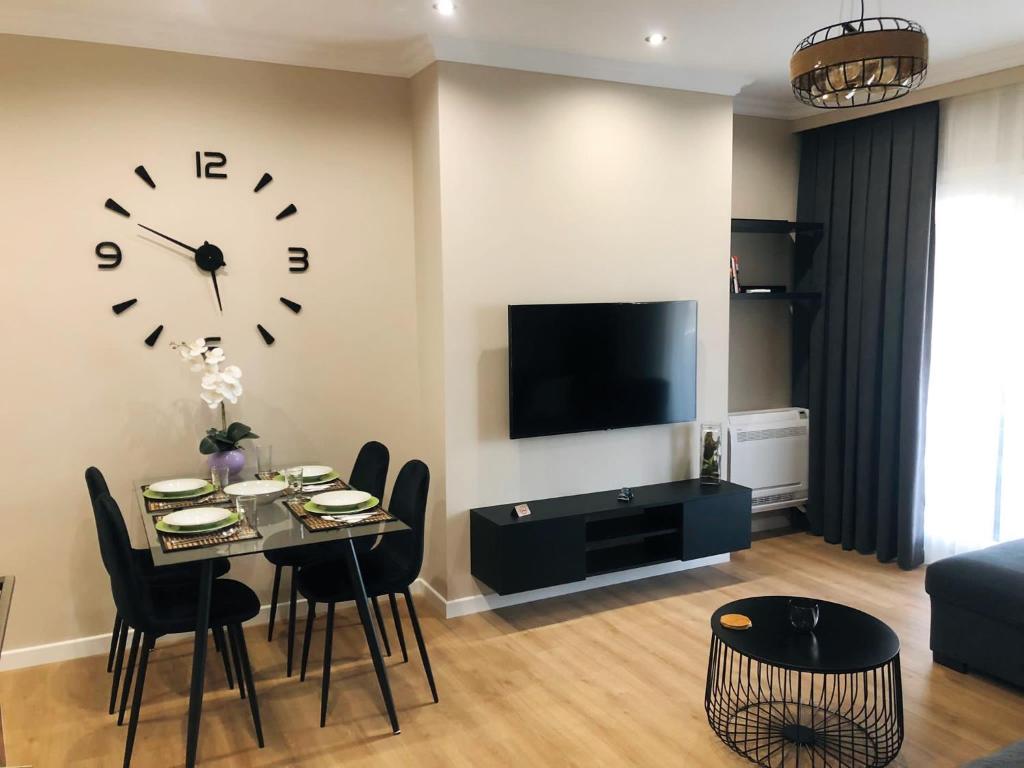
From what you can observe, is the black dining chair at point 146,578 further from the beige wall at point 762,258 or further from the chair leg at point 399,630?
the beige wall at point 762,258

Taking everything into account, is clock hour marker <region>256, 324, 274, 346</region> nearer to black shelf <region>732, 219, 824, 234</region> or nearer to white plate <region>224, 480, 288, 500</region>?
white plate <region>224, 480, 288, 500</region>

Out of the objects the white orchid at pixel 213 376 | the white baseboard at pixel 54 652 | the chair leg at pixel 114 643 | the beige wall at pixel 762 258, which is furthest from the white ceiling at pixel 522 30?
the white baseboard at pixel 54 652

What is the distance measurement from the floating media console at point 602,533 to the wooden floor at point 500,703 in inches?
9.4

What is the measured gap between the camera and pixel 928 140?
14.7 ft

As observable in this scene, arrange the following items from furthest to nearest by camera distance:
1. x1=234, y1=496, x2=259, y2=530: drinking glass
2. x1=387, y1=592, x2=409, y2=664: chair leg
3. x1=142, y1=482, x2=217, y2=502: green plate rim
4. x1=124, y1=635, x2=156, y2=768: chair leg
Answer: x1=387, y1=592, x2=409, y2=664: chair leg
x1=142, y1=482, x2=217, y2=502: green plate rim
x1=234, y1=496, x2=259, y2=530: drinking glass
x1=124, y1=635, x2=156, y2=768: chair leg

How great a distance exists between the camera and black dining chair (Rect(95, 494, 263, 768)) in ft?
8.75

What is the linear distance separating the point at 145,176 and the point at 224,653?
2.07 meters

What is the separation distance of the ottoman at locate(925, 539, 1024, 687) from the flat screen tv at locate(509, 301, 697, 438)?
154 centimetres

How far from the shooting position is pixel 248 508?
3.12 meters

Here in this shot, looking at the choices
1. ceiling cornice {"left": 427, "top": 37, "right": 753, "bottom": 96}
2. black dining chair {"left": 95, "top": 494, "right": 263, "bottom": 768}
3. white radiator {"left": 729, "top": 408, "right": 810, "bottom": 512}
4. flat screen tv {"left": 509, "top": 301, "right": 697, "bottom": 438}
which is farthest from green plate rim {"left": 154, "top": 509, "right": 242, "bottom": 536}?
white radiator {"left": 729, "top": 408, "right": 810, "bottom": 512}

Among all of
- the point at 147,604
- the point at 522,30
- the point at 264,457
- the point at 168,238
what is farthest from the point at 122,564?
the point at 522,30

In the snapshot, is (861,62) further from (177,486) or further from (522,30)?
(177,486)

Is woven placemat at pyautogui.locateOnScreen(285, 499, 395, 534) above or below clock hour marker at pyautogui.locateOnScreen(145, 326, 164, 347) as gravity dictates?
below

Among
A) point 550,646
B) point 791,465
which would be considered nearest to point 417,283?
point 550,646
